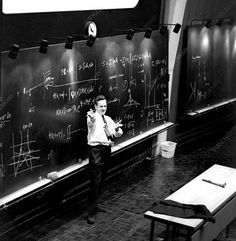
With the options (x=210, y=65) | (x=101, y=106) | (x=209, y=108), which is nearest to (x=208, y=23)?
(x=210, y=65)

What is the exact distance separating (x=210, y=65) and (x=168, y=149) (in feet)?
7.35

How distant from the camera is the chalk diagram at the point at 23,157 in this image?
6000mm

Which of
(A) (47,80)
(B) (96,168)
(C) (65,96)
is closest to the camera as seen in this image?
(A) (47,80)

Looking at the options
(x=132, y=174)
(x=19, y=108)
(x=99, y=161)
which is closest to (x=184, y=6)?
(x=132, y=174)

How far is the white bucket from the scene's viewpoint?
9.95 meters

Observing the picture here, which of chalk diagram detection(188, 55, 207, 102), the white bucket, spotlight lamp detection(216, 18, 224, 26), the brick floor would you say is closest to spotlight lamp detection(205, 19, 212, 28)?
spotlight lamp detection(216, 18, 224, 26)

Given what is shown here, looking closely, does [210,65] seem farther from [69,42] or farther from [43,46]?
[43,46]

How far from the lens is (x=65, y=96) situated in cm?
671

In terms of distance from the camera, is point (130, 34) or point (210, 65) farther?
point (210, 65)

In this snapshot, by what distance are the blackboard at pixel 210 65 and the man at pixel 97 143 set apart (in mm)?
3475

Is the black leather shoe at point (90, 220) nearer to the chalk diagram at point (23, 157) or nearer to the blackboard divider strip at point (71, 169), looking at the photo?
the blackboard divider strip at point (71, 169)

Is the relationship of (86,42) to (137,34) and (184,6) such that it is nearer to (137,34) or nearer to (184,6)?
(137,34)

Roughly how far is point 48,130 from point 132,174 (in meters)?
2.89

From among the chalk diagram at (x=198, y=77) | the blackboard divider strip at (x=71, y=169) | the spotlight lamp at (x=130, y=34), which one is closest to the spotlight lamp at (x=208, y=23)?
the chalk diagram at (x=198, y=77)
